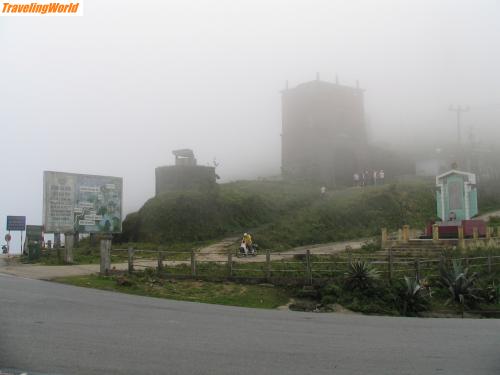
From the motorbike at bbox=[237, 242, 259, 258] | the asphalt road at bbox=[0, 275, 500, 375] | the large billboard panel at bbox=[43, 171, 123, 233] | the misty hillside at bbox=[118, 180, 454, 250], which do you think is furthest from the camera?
the misty hillside at bbox=[118, 180, 454, 250]

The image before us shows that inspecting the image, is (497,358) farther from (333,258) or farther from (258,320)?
(333,258)

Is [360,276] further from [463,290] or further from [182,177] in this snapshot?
[182,177]

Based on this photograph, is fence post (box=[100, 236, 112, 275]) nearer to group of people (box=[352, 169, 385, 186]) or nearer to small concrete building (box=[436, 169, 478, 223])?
small concrete building (box=[436, 169, 478, 223])

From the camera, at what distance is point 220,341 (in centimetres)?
927

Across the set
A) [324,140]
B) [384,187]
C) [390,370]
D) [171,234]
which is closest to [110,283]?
[390,370]

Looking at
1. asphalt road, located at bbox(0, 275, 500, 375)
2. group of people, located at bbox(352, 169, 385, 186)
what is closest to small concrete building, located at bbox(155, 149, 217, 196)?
group of people, located at bbox(352, 169, 385, 186)

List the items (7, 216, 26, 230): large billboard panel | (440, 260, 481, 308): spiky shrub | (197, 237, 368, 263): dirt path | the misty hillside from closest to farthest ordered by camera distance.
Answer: (440, 260, 481, 308): spiky shrub → (197, 237, 368, 263): dirt path → the misty hillside → (7, 216, 26, 230): large billboard panel

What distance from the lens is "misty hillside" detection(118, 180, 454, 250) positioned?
32.0 meters

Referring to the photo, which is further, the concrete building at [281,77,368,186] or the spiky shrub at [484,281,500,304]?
the concrete building at [281,77,368,186]

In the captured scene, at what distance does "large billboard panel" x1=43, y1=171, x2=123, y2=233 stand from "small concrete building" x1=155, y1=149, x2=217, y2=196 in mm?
13437

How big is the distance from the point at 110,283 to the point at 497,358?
1241 cm

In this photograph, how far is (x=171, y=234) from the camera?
104 feet

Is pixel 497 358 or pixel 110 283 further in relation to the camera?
pixel 110 283

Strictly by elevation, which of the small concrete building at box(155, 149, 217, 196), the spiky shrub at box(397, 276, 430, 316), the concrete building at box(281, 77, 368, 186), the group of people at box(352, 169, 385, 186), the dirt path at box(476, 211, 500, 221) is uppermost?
the concrete building at box(281, 77, 368, 186)
